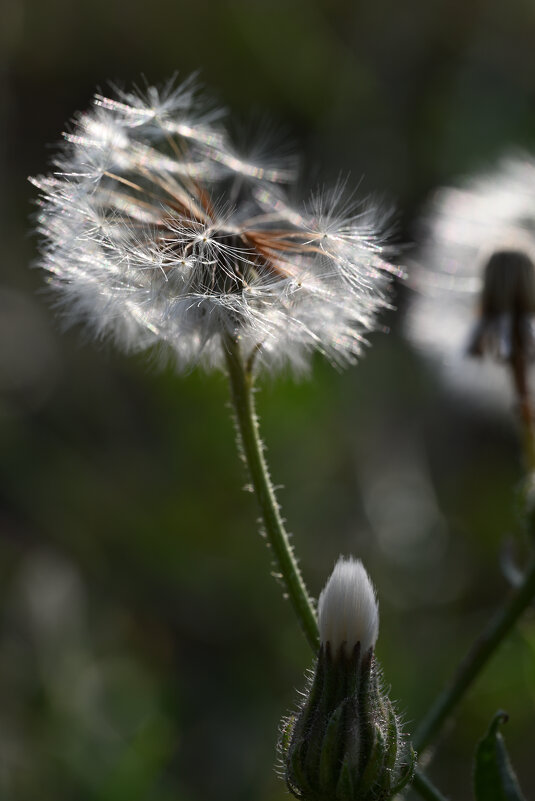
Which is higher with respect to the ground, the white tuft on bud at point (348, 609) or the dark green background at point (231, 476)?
the dark green background at point (231, 476)

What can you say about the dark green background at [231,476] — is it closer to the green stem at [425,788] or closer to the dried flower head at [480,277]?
the dried flower head at [480,277]

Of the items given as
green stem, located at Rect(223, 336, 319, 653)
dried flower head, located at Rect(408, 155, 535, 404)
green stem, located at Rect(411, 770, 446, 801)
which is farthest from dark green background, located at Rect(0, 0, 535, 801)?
green stem, located at Rect(223, 336, 319, 653)

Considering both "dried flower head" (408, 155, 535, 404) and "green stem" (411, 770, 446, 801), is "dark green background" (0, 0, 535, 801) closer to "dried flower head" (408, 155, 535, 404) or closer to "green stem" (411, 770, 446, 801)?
"dried flower head" (408, 155, 535, 404)

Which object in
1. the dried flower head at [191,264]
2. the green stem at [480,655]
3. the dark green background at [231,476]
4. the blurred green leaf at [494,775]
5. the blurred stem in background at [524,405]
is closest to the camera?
the blurred green leaf at [494,775]

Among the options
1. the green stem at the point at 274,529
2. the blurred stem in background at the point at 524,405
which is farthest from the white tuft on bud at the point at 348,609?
the blurred stem in background at the point at 524,405

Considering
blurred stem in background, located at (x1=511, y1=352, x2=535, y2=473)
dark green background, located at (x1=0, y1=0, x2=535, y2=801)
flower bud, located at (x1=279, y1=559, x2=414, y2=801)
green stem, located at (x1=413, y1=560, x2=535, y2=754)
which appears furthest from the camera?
dark green background, located at (x1=0, y1=0, x2=535, y2=801)

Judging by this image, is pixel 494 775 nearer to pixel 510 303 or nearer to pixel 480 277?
pixel 510 303

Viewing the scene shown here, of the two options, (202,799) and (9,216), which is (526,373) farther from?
(9,216)

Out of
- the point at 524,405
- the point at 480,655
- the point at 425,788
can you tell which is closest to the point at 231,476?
the point at 524,405
